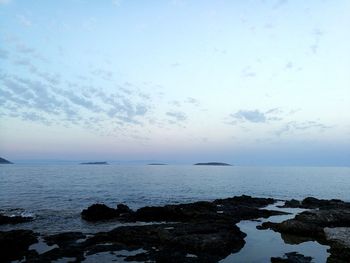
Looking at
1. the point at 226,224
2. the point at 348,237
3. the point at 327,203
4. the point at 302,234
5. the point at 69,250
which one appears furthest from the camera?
the point at 327,203

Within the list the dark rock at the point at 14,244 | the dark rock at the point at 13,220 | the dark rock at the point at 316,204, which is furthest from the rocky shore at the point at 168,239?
the dark rock at the point at 316,204

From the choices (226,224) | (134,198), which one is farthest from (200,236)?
(134,198)

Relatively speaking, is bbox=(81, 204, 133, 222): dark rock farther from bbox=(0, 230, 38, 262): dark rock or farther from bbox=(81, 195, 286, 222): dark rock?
bbox=(0, 230, 38, 262): dark rock

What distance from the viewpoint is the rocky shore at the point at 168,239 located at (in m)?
22.7

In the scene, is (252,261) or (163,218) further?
(163,218)

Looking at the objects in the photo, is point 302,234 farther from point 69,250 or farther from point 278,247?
point 69,250

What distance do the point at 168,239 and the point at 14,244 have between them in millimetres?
11548

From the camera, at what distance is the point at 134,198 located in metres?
61.3

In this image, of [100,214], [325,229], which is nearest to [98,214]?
[100,214]

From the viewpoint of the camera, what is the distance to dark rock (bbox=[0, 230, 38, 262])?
22.4 metres

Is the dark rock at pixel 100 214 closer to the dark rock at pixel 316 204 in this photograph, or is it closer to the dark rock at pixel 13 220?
the dark rock at pixel 13 220

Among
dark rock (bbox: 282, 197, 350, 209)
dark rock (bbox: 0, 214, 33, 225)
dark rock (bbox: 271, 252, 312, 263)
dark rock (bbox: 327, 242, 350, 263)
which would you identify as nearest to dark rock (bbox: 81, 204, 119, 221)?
dark rock (bbox: 0, 214, 33, 225)

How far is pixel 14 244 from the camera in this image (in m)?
24.4

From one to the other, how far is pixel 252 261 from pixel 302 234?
1054 cm
